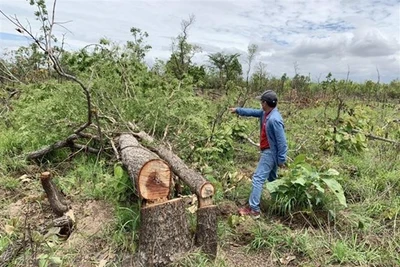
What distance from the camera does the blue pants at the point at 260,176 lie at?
382 cm

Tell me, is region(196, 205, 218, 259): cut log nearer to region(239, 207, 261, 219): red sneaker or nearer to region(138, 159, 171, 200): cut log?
region(138, 159, 171, 200): cut log

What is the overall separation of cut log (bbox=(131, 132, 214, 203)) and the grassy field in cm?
50

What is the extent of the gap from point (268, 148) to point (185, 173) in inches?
41.3

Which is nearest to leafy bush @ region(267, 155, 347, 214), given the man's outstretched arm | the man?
the man

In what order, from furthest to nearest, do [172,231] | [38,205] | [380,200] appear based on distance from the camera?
[380,200] → [38,205] → [172,231]

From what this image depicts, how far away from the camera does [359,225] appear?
11.7 ft

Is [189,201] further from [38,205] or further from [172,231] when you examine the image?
[38,205]

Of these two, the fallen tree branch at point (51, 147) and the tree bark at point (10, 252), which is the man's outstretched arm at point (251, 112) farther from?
the tree bark at point (10, 252)

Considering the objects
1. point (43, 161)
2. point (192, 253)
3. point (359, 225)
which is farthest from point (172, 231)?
point (43, 161)

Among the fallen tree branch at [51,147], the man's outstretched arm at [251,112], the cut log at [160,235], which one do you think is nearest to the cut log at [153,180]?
the cut log at [160,235]

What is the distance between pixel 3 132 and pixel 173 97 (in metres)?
3.20

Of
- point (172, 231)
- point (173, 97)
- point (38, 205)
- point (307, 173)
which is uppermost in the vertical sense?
point (173, 97)

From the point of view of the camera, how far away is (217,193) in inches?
165

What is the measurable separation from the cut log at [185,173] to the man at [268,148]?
0.75 meters
